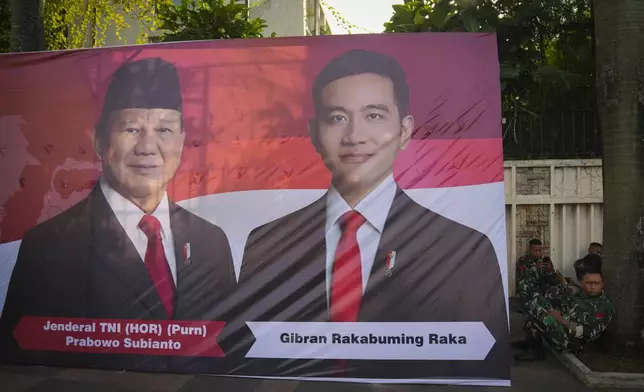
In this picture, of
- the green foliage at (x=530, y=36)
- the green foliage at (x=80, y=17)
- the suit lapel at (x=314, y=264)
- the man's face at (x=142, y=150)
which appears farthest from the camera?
the green foliage at (x=80, y=17)

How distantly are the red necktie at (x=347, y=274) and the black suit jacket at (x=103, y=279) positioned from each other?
1.01 meters

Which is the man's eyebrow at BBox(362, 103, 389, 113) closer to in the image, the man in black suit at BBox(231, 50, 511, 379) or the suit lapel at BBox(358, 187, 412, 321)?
the man in black suit at BBox(231, 50, 511, 379)

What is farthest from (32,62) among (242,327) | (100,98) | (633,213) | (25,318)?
(633,213)

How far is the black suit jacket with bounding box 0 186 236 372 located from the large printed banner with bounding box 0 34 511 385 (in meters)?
0.02

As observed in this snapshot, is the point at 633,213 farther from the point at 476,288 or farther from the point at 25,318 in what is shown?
the point at 25,318

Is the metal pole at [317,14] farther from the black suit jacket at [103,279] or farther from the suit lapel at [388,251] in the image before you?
the suit lapel at [388,251]

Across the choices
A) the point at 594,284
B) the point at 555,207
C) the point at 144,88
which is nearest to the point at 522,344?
the point at 594,284

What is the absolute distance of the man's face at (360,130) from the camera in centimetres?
518

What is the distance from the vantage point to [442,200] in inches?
200

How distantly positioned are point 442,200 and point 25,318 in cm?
434

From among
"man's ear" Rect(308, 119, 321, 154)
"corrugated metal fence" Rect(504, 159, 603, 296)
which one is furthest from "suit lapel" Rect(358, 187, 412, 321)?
"corrugated metal fence" Rect(504, 159, 603, 296)

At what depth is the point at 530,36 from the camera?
8.51 meters

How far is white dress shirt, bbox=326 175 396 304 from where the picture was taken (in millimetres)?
5145

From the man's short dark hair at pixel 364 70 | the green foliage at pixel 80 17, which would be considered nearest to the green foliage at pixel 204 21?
the green foliage at pixel 80 17
